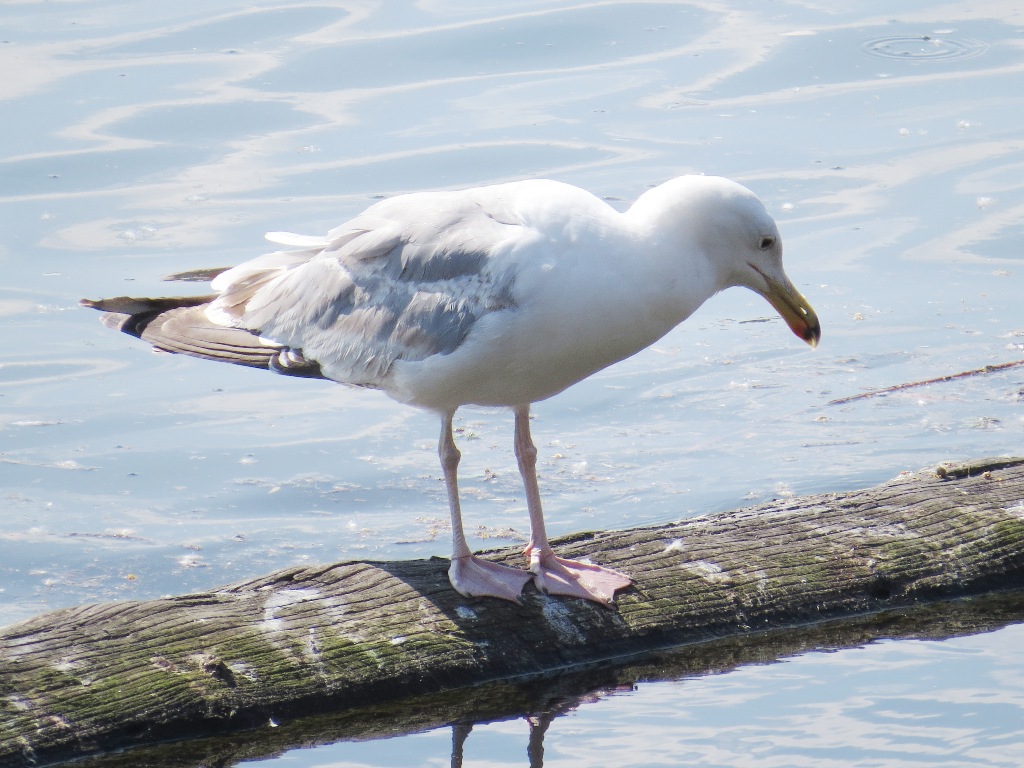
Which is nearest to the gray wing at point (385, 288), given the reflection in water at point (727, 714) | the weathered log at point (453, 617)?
the weathered log at point (453, 617)

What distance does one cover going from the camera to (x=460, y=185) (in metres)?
10.6

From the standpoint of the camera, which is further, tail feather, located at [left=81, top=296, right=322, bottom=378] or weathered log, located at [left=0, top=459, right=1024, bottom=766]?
tail feather, located at [left=81, top=296, right=322, bottom=378]

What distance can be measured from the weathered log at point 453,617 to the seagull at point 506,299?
0.16 metres

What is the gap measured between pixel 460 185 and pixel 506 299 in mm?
5873

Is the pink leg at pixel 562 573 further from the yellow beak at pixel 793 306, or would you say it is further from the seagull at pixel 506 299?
the yellow beak at pixel 793 306

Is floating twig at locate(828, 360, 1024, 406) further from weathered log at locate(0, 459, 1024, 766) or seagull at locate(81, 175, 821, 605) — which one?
seagull at locate(81, 175, 821, 605)

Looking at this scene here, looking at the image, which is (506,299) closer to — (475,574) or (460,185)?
(475,574)

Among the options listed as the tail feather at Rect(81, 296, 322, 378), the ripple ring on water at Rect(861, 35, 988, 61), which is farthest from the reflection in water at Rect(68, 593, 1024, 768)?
the ripple ring on water at Rect(861, 35, 988, 61)

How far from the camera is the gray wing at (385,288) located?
4984mm

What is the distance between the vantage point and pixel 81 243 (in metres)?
10.1

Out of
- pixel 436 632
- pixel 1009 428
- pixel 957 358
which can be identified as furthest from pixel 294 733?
pixel 957 358

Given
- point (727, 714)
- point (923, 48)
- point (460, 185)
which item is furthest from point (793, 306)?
point (923, 48)

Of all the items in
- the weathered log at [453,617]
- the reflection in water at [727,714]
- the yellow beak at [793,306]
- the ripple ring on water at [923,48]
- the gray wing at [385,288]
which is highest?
the ripple ring on water at [923,48]

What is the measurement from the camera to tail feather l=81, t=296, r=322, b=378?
5.62m
